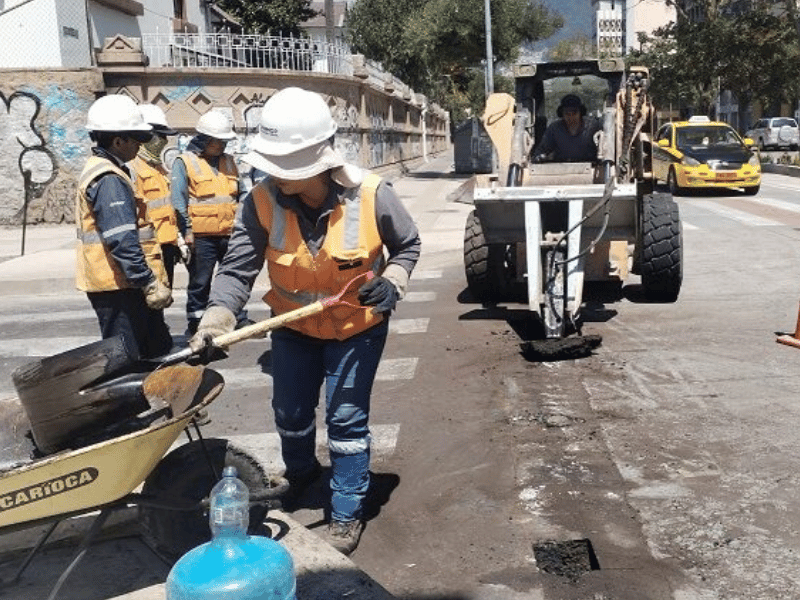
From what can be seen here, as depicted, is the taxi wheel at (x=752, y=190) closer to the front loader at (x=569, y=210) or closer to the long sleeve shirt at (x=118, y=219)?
the front loader at (x=569, y=210)

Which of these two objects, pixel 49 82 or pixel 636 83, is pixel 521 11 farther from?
pixel 636 83

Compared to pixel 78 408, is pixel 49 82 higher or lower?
higher

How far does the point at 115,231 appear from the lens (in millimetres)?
5223

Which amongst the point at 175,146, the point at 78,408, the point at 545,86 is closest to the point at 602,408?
the point at 78,408

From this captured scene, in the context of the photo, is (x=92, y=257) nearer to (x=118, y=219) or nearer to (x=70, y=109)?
(x=118, y=219)

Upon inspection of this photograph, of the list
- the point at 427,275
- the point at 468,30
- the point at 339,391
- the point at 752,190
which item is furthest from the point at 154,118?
the point at 468,30

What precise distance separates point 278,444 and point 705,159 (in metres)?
18.1

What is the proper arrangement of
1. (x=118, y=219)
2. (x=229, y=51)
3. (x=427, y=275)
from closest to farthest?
(x=118, y=219) → (x=427, y=275) → (x=229, y=51)

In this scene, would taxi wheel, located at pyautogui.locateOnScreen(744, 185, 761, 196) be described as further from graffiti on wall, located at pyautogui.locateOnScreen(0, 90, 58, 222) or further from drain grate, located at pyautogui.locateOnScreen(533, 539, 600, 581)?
drain grate, located at pyautogui.locateOnScreen(533, 539, 600, 581)

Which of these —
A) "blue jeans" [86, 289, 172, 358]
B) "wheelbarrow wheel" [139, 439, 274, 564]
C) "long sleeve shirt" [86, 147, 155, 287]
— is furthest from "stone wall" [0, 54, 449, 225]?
"wheelbarrow wheel" [139, 439, 274, 564]

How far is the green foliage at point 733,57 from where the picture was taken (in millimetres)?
38000

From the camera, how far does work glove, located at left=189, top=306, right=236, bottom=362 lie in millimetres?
3725

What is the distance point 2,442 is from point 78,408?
1.89 ft

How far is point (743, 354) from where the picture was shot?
24.2ft
